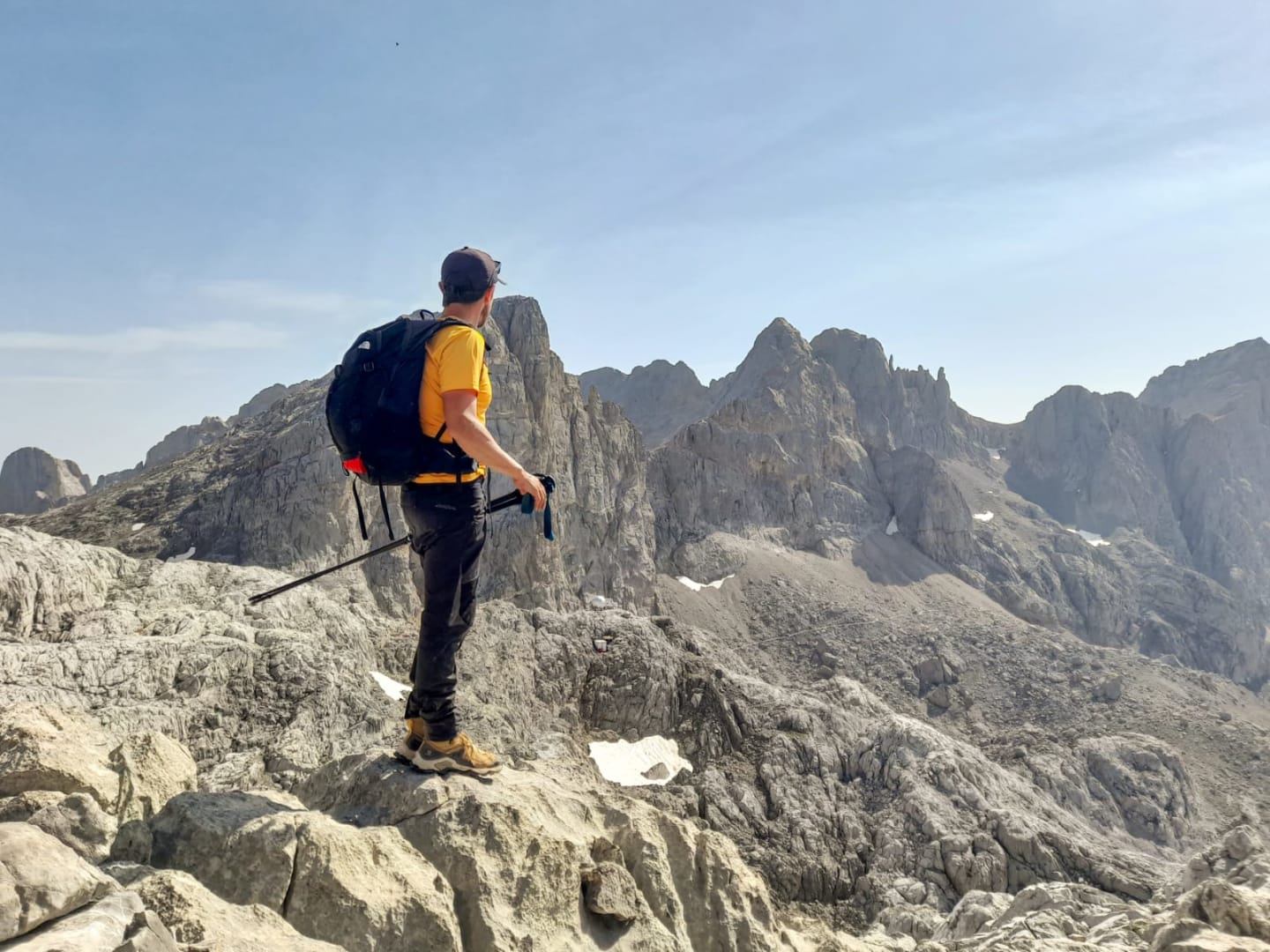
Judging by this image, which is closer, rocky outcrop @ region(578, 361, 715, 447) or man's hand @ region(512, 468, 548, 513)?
man's hand @ region(512, 468, 548, 513)

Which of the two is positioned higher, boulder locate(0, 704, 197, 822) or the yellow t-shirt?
the yellow t-shirt

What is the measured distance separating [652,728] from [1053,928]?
28.9 m

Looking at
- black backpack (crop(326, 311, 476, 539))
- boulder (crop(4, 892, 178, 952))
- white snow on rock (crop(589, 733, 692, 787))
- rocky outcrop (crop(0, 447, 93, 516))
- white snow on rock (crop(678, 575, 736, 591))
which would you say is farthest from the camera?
rocky outcrop (crop(0, 447, 93, 516))

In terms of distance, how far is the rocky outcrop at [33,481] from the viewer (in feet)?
293

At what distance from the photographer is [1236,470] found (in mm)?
124625

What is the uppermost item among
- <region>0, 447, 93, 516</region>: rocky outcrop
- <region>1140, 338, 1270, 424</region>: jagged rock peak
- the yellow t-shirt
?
<region>0, 447, 93, 516</region>: rocky outcrop

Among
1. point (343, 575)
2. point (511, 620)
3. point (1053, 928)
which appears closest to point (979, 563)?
point (511, 620)

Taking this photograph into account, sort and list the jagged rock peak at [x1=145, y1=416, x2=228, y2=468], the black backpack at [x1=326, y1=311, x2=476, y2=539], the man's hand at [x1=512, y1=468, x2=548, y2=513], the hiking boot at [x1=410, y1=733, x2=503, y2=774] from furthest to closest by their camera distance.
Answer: the jagged rock peak at [x1=145, y1=416, x2=228, y2=468] < the hiking boot at [x1=410, y1=733, x2=503, y2=774] < the man's hand at [x1=512, y1=468, x2=548, y2=513] < the black backpack at [x1=326, y1=311, x2=476, y2=539]

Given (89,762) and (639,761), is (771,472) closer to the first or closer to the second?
(639,761)

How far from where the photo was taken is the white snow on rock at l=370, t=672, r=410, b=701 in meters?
28.9

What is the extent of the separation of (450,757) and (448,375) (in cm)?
326

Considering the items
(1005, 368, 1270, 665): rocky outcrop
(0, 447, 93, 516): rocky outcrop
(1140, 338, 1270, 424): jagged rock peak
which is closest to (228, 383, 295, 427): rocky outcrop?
(0, 447, 93, 516): rocky outcrop

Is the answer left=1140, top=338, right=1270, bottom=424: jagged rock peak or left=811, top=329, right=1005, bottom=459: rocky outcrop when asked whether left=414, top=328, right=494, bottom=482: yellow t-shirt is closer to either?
left=811, top=329, right=1005, bottom=459: rocky outcrop

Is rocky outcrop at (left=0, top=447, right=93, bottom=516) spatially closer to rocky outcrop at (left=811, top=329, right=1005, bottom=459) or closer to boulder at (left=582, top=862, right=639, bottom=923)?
rocky outcrop at (left=811, top=329, right=1005, bottom=459)
